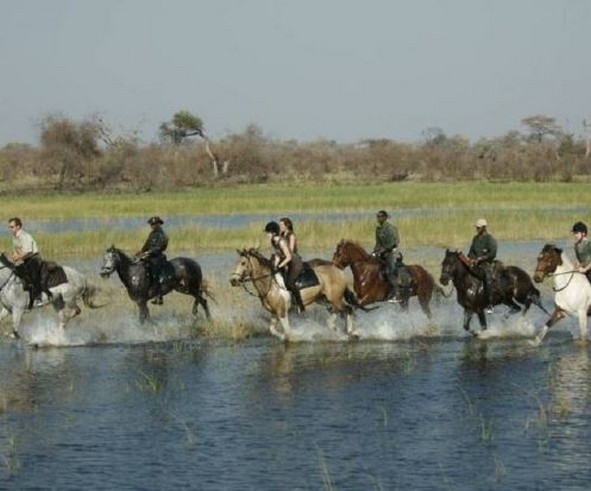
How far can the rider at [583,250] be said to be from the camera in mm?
19891

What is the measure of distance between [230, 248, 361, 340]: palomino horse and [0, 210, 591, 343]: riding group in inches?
0.6

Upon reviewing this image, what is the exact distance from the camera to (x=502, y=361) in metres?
18.7

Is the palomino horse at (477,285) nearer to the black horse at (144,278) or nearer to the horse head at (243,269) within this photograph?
the horse head at (243,269)

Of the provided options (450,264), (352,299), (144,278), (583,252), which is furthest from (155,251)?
(583,252)

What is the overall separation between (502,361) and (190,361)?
4391 millimetres

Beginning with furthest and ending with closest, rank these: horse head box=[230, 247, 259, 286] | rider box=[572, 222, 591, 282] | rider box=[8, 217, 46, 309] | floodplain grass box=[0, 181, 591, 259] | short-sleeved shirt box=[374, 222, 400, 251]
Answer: floodplain grass box=[0, 181, 591, 259] < short-sleeved shirt box=[374, 222, 400, 251] < rider box=[8, 217, 46, 309] < horse head box=[230, 247, 259, 286] < rider box=[572, 222, 591, 282]

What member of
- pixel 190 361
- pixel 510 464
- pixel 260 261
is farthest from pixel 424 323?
pixel 510 464

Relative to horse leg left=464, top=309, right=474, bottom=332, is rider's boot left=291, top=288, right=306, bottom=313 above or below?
above

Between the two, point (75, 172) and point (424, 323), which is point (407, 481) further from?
point (75, 172)

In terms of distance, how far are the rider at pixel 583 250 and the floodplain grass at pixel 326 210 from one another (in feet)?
59.6

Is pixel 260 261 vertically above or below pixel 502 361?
above

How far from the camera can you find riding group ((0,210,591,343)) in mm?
20109

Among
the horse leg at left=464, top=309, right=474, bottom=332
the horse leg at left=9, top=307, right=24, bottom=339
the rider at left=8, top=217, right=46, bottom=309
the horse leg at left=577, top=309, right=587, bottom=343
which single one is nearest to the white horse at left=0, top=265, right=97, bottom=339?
the horse leg at left=9, top=307, right=24, bottom=339

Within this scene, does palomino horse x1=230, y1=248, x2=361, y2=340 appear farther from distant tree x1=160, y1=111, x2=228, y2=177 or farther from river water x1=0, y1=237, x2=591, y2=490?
distant tree x1=160, y1=111, x2=228, y2=177
